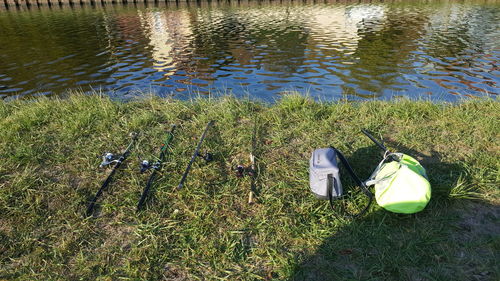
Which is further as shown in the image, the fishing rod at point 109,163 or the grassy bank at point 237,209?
the fishing rod at point 109,163

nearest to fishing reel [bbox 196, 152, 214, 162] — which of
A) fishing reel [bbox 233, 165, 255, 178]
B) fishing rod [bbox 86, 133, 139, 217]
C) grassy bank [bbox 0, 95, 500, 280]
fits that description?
grassy bank [bbox 0, 95, 500, 280]

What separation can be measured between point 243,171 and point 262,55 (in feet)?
50.1

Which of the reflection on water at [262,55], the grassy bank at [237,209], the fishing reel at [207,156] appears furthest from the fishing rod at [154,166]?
the reflection on water at [262,55]

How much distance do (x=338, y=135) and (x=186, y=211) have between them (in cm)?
315

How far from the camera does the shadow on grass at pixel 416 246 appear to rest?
9.88ft

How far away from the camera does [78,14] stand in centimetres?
3722

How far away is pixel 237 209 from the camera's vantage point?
12.8 feet

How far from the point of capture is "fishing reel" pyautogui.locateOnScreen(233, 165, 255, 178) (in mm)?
4410

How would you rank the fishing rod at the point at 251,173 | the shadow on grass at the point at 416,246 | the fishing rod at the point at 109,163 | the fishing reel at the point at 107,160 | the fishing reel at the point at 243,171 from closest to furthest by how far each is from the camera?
1. the shadow on grass at the point at 416,246
2. the fishing rod at the point at 109,163
3. the fishing rod at the point at 251,173
4. the fishing reel at the point at 243,171
5. the fishing reel at the point at 107,160

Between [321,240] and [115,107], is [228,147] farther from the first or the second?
[115,107]

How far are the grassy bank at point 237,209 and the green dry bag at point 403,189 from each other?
0.24 metres

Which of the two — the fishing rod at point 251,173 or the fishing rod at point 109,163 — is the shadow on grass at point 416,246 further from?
the fishing rod at point 109,163

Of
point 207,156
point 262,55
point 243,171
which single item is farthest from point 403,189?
point 262,55

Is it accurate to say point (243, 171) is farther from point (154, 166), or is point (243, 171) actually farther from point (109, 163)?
point (109, 163)
